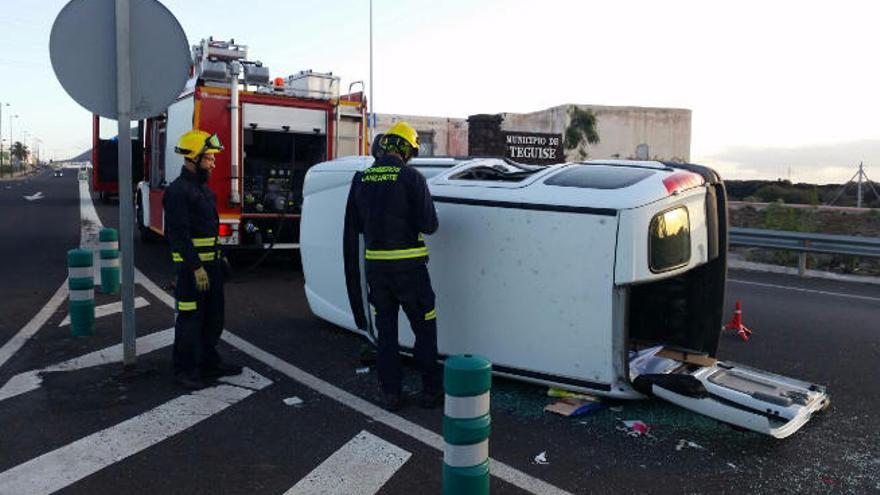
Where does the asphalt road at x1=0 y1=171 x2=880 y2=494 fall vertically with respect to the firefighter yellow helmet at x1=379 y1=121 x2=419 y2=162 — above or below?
below

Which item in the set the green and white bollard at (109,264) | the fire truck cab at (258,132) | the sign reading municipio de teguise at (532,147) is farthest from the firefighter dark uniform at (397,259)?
the sign reading municipio de teguise at (532,147)

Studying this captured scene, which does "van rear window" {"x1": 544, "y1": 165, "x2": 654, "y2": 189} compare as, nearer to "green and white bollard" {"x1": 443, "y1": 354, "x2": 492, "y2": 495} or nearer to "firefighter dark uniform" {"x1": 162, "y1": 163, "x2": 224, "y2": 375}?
"green and white bollard" {"x1": 443, "y1": 354, "x2": 492, "y2": 495}

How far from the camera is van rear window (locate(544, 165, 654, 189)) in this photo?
15.5ft

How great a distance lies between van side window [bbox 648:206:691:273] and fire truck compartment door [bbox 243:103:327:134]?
6.92 m

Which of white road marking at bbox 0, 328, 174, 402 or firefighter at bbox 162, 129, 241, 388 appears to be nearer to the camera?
white road marking at bbox 0, 328, 174, 402

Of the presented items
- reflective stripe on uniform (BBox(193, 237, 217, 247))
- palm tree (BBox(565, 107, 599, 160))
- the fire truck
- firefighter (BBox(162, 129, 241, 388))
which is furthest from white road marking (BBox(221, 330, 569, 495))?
palm tree (BBox(565, 107, 599, 160))

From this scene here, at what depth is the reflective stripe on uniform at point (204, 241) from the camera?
209 inches

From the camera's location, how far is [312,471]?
375 cm

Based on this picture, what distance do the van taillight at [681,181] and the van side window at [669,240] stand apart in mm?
145

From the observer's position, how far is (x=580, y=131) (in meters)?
38.1

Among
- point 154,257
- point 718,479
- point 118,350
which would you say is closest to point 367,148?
point 154,257

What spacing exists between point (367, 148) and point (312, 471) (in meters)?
7.93

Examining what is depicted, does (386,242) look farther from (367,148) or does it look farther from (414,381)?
(367,148)

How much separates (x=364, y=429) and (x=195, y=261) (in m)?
1.82
